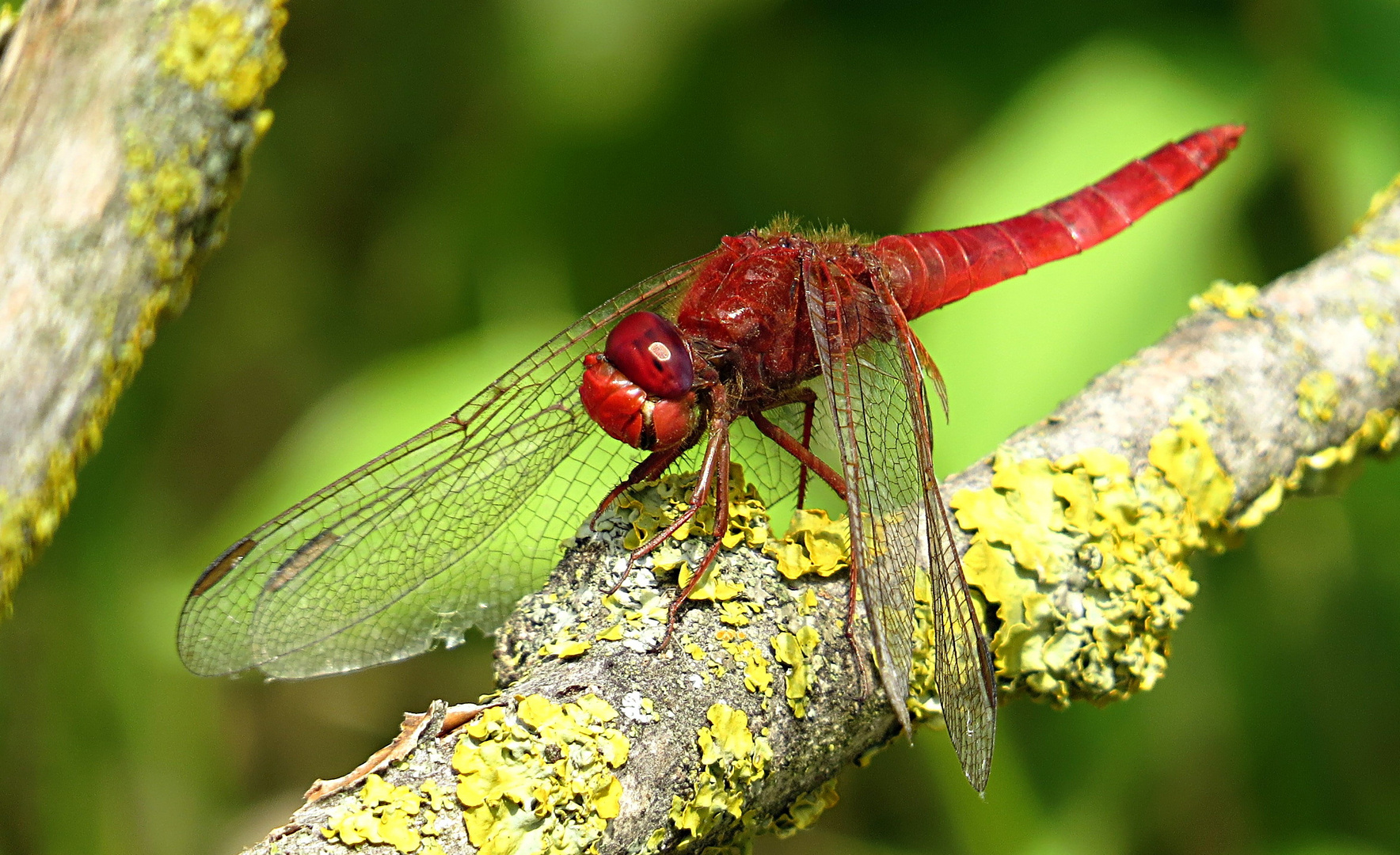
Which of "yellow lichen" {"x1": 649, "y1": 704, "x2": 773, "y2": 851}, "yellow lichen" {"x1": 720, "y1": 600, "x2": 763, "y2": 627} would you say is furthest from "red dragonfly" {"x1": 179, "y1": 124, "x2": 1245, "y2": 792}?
"yellow lichen" {"x1": 649, "y1": 704, "x2": 773, "y2": 851}

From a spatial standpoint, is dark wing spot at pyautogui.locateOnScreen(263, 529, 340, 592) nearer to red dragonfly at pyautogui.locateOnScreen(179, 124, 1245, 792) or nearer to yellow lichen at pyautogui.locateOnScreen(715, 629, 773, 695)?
red dragonfly at pyautogui.locateOnScreen(179, 124, 1245, 792)

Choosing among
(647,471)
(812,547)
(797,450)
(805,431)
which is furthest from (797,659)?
(805,431)

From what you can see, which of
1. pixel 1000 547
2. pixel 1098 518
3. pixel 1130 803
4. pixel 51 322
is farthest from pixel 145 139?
pixel 1130 803

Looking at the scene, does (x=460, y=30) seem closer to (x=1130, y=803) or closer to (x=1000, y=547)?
(x=1000, y=547)

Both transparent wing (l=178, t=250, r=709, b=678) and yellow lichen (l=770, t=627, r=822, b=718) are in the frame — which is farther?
transparent wing (l=178, t=250, r=709, b=678)


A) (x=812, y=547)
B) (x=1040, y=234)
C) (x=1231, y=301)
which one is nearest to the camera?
(x=812, y=547)

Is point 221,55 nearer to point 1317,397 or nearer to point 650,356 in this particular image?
point 650,356
